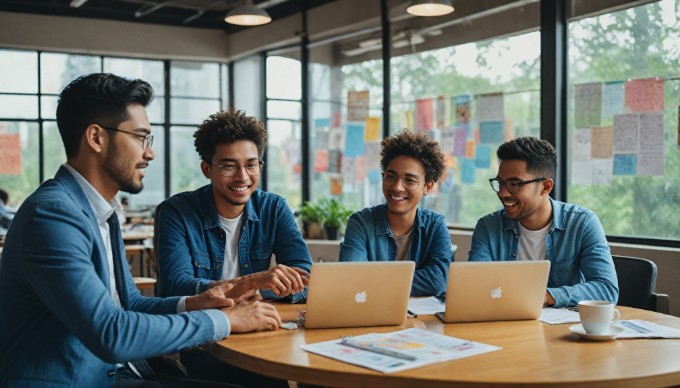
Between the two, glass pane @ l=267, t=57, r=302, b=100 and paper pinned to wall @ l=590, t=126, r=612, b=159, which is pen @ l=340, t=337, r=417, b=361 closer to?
paper pinned to wall @ l=590, t=126, r=612, b=159

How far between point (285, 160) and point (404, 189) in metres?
6.18

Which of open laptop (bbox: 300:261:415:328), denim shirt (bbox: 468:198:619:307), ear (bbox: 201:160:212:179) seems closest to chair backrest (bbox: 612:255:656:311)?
denim shirt (bbox: 468:198:619:307)

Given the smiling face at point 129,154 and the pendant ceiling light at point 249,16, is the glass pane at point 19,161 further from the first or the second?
the smiling face at point 129,154

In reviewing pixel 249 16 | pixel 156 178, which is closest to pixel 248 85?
pixel 156 178

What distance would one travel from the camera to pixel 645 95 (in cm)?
515

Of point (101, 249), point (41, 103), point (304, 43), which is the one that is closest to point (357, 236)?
point (101, 249)

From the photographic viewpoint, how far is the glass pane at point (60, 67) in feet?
30.7

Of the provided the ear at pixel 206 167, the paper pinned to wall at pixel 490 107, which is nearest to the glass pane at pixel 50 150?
the paper pinned to wall at pixel 490 107

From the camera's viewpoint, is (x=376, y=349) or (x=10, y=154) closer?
(x=376, y=349)

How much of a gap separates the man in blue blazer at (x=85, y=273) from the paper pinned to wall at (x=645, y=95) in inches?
149

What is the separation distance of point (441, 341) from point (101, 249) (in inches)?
35.9

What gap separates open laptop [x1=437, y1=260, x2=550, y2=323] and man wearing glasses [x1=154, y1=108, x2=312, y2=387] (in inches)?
25.1

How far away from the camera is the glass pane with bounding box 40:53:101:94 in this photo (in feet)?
30.7

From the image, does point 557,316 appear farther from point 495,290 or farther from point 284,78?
point 284,78
